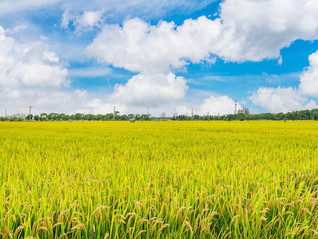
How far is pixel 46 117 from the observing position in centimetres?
16638

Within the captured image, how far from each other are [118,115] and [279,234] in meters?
164

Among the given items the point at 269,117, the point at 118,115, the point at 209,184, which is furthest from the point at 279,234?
the point at 118,115

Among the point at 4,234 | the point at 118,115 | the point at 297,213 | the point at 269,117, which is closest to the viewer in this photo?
the point at 4,234

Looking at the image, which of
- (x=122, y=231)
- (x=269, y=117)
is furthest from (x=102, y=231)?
(x=269, y=117)

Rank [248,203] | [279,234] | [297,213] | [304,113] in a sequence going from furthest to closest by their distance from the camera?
[304,113], [248,203], [297,213], [279,234]

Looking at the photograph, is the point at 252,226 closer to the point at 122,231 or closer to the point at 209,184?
the point at 209,184

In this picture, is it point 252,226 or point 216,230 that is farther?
point 216,230

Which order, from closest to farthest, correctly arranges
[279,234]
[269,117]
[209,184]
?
1. [279,234]
2. [209,184]
3. [269,117]

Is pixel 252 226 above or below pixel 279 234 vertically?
above

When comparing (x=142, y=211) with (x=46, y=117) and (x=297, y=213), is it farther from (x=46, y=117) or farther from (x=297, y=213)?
(x=46, y=117)

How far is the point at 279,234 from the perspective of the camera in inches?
75.7

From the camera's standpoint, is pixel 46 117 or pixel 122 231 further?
pixel 46 117

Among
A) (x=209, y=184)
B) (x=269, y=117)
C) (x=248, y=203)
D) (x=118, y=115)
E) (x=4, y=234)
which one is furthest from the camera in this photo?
(x=118, y=115)

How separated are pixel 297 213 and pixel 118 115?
164 m
